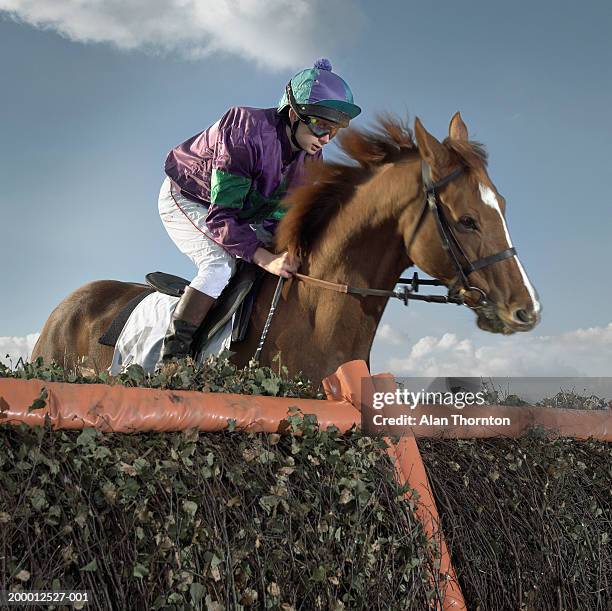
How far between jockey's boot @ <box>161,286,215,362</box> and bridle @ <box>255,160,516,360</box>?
385 millimetres

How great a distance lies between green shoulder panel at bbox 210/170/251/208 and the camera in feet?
13.0

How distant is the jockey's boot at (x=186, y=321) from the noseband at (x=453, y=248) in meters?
1.19

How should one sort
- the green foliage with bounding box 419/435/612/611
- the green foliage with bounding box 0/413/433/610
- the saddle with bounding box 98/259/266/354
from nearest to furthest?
the green foliage with bounding box 0/413/433/610, the green foliage with bounding box 419/435/612/611, the saddle with bounding box 98/259/266/354

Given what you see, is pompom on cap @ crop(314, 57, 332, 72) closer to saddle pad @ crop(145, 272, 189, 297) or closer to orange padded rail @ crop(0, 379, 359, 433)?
saddle pad @ crop(145, 272, 189, 297)

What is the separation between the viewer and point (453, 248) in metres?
3.66

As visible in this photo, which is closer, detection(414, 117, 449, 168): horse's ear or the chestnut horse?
the chestnut horse

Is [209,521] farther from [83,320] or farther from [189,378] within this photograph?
[83,320]

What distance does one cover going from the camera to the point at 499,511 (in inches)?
96.3

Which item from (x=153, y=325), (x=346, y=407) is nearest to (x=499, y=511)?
(x=346, y=407)

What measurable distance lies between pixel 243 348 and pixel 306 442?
1.88m

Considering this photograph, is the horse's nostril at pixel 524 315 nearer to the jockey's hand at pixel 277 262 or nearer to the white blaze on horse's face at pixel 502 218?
the white blaze on horse's face at pixel 502 218

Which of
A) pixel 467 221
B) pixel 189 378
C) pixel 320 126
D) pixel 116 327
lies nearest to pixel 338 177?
pixel 320 126

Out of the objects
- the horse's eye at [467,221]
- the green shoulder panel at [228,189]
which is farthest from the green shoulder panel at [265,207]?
the horse's eye at [467,221]

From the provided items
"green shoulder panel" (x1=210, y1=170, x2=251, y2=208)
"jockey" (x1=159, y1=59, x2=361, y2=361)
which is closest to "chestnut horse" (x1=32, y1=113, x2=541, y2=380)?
"jockey" (x1=159, y1=59, x2=361, y2=361)
